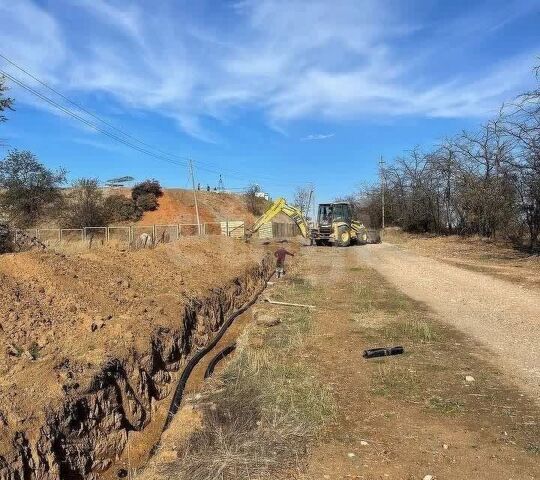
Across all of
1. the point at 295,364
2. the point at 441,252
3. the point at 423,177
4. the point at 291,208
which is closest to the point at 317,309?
the point at 295,364

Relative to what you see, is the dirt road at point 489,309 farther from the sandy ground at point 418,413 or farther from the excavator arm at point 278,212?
the excavator arm at point 278,212

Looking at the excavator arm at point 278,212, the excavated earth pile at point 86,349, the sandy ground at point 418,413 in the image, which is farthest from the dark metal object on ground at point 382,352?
the excavator arm at point 278,212

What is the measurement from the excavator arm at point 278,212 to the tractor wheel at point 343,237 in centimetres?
272

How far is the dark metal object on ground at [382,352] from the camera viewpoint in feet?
25.9

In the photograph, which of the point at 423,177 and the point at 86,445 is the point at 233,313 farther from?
the point at 423,177

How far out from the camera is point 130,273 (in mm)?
12500

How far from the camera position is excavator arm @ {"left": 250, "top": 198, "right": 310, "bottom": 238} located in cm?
3192

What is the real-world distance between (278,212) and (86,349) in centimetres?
2577

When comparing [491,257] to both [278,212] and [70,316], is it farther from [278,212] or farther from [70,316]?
[70,316]

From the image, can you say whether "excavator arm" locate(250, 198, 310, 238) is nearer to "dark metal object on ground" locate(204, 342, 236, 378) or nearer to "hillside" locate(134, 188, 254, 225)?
"hillside" locate(134, 188, 254, 225)

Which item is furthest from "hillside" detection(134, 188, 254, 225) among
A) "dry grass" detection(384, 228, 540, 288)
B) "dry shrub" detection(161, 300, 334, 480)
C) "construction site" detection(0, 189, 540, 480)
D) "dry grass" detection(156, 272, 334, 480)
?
"dry shrub" detection(161, 300, 334, 480)

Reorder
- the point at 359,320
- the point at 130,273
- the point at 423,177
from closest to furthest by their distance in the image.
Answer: the point at 359,320
the point at 130,273
the point at 423,177

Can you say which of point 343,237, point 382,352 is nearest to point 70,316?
point 382,352

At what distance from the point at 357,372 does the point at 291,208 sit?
2785 cm
